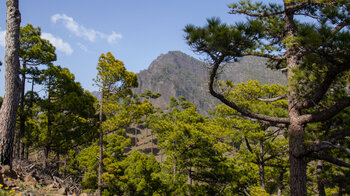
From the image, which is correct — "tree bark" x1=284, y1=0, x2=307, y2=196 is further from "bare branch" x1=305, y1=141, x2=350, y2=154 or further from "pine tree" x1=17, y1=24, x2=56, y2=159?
"pine tree" x1=17, y1=24, x2=56, y2=159

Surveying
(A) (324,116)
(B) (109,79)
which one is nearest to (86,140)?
(B) (109,79)

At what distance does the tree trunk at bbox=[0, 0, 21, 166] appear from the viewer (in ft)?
20.5

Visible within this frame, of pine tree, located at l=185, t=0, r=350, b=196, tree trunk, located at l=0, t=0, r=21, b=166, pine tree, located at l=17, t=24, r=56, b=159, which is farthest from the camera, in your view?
pine tree, located at l=17, t=24, r=56, b=159

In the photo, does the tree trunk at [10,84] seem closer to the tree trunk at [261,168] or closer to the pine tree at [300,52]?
the pine tree at [300,52]

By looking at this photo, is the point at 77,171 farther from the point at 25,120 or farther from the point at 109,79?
the point at 109,79

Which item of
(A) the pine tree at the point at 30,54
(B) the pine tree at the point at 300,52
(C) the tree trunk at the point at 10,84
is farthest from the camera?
(A) the pine tree at the point at 30,54

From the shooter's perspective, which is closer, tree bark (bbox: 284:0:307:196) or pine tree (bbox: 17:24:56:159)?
tree bark (bbox: 284:0:307:196)

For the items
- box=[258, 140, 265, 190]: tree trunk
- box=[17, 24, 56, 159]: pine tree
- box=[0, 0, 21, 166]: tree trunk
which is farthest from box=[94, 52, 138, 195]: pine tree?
box=[258, 140, 265, 190]: tree trunk

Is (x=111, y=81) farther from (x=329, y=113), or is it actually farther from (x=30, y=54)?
(x=329, y=113)

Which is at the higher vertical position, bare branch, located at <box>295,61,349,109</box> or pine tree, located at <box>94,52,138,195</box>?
pine tree, located at <box>94,52,138,195</box>

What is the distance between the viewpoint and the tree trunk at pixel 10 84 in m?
6.25

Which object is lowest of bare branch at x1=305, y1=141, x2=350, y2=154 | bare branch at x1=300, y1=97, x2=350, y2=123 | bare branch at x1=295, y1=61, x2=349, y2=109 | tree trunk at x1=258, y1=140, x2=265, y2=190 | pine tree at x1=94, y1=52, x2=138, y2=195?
tree trunk at x1=258, y1=140, x2=265, y2=190

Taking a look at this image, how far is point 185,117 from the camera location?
1458 centimetres

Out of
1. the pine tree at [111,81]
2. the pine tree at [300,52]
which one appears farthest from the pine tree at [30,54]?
the pine tree at [300,52]
